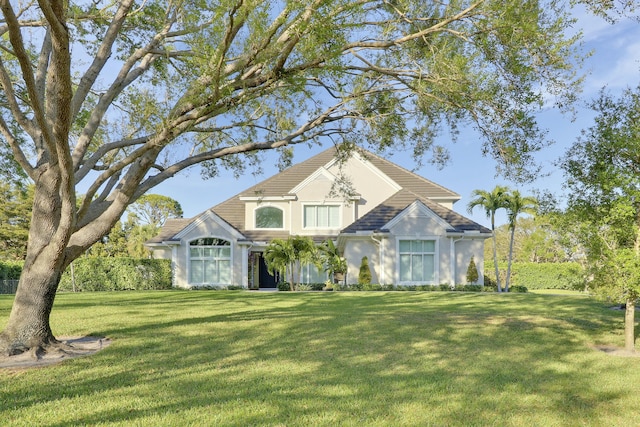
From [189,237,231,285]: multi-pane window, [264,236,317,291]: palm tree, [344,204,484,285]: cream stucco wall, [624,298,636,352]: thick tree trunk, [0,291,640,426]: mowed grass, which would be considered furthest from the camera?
[189,237,231,285]: multi-pane window

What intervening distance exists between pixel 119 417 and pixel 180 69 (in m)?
9.68

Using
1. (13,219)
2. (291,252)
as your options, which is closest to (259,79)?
(291,252)

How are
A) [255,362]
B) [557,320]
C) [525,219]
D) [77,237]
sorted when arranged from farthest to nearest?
[525,219]
[557,320]
[77,237]
[255,362]

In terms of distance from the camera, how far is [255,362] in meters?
Answer: 7.58

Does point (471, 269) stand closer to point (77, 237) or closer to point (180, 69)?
point (180, 69)

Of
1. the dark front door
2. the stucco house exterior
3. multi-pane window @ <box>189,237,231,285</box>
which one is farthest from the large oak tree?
the dark front door

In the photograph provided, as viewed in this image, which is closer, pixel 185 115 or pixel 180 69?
pixel 185 115

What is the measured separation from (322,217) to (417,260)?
7339mm

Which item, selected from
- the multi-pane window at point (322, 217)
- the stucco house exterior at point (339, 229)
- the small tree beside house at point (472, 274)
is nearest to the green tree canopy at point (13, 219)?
the stucco house exterior at point (339, 229)

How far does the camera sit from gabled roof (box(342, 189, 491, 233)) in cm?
2558

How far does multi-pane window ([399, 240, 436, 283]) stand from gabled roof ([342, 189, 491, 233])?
5.03 ft

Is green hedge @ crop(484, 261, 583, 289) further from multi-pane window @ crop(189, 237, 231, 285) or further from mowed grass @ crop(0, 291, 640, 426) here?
mowed grass @ crop(0, 291, 640, 426)

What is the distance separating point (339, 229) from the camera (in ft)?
98.5

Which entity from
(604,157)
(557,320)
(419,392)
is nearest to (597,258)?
(604,157)
